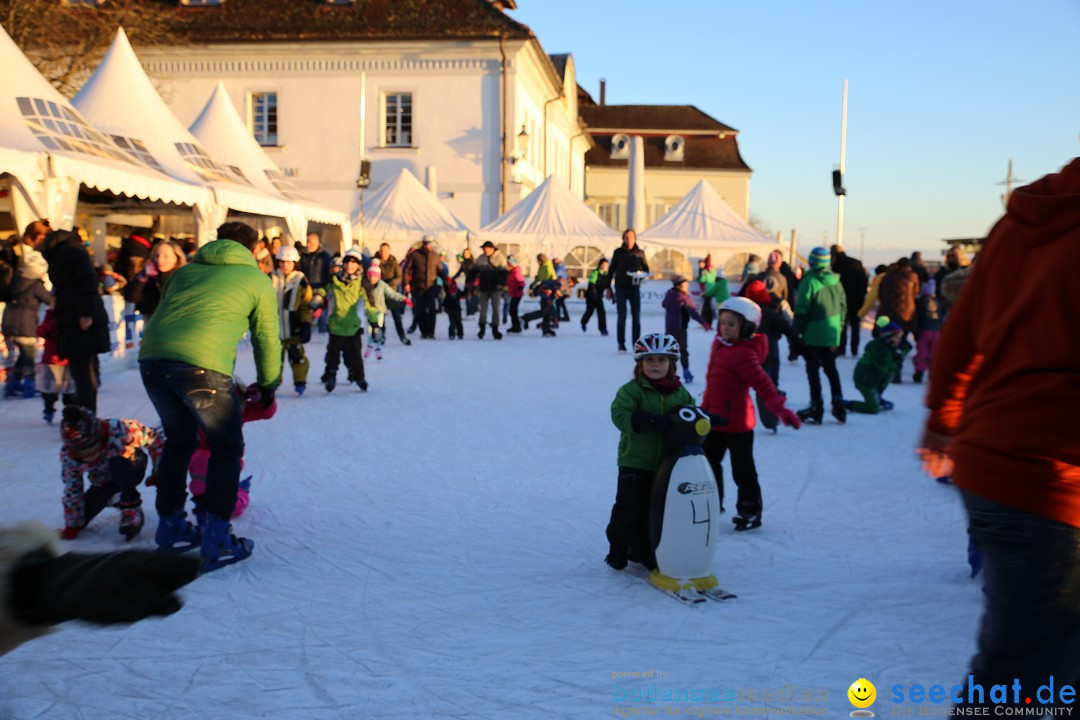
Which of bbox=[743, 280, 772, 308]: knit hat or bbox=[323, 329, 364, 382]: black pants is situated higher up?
bbox=[743, 280, 772, 308]: knit hat

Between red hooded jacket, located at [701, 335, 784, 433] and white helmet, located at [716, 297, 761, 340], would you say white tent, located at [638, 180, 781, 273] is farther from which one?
red hooded jacket, located at [701, 335, 784, 433]

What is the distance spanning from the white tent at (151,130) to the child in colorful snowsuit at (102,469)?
10.0 metres

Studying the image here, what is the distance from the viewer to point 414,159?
30.2m

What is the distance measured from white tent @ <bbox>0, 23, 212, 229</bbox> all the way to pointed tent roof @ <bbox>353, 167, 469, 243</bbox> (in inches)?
463

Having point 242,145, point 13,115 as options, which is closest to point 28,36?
point 242,145

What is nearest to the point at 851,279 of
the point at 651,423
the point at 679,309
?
the point at 679,309

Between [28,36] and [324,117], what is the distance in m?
8.47

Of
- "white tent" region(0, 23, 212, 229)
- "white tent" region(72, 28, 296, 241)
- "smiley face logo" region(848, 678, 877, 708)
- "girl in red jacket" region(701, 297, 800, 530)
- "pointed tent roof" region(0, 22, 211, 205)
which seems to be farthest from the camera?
"white tent" region(72, 28, 296, 241)

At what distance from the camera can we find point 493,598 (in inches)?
163

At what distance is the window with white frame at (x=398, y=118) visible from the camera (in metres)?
30.2

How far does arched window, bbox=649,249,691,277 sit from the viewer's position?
34.1 metres

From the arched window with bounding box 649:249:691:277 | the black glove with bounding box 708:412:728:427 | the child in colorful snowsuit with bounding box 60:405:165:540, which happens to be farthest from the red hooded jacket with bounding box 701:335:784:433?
the arched window with bounding box 649:249:691:277

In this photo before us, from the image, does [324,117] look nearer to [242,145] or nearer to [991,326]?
[242,145]

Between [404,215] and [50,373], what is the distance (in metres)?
18.1
